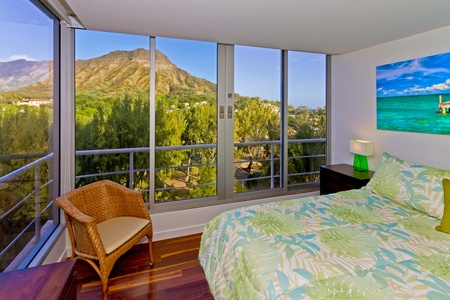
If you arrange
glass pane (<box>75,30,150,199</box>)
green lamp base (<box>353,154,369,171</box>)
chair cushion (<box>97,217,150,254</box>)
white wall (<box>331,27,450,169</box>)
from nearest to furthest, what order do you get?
chair cushion (<box>97,217,150,254</box>) → white wall (<box>331,27,450,169</box>) → glass pane (<box>75,30,150,199</box>) → green lamp base (<box>353,154,369,171</box>)

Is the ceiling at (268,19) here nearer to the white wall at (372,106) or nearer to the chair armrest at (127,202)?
the white wall at (372,106)

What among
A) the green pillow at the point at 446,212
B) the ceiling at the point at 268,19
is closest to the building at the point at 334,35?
the ceiling at the point at 268,19

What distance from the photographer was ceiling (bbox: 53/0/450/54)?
6.53ft

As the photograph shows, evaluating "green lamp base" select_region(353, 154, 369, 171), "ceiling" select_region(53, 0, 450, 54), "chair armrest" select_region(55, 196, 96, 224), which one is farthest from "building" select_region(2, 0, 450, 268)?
"chair armrest" select_region(55, 196, 96, 224)

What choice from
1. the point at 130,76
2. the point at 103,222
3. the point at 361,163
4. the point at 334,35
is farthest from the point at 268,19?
the point at 103,222

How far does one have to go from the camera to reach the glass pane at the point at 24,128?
1.63m

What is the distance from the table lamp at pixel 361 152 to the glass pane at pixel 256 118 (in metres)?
0.96

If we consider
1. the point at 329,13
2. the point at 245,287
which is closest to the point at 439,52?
the point at 329,13

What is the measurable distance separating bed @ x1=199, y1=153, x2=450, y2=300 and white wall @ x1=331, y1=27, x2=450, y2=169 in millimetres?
535

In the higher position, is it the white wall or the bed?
the white wall

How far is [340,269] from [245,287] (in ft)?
1.57

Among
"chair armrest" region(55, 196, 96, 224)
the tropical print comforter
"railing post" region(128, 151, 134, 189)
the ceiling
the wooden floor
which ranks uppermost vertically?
the ceiling

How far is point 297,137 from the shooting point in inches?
149

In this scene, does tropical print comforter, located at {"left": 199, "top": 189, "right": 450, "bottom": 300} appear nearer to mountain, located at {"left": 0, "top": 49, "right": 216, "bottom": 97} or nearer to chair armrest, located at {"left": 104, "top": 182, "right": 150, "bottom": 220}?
chair armrest, located at {"left": 104, "top": 182, "right": 150, "bottom": 220}
